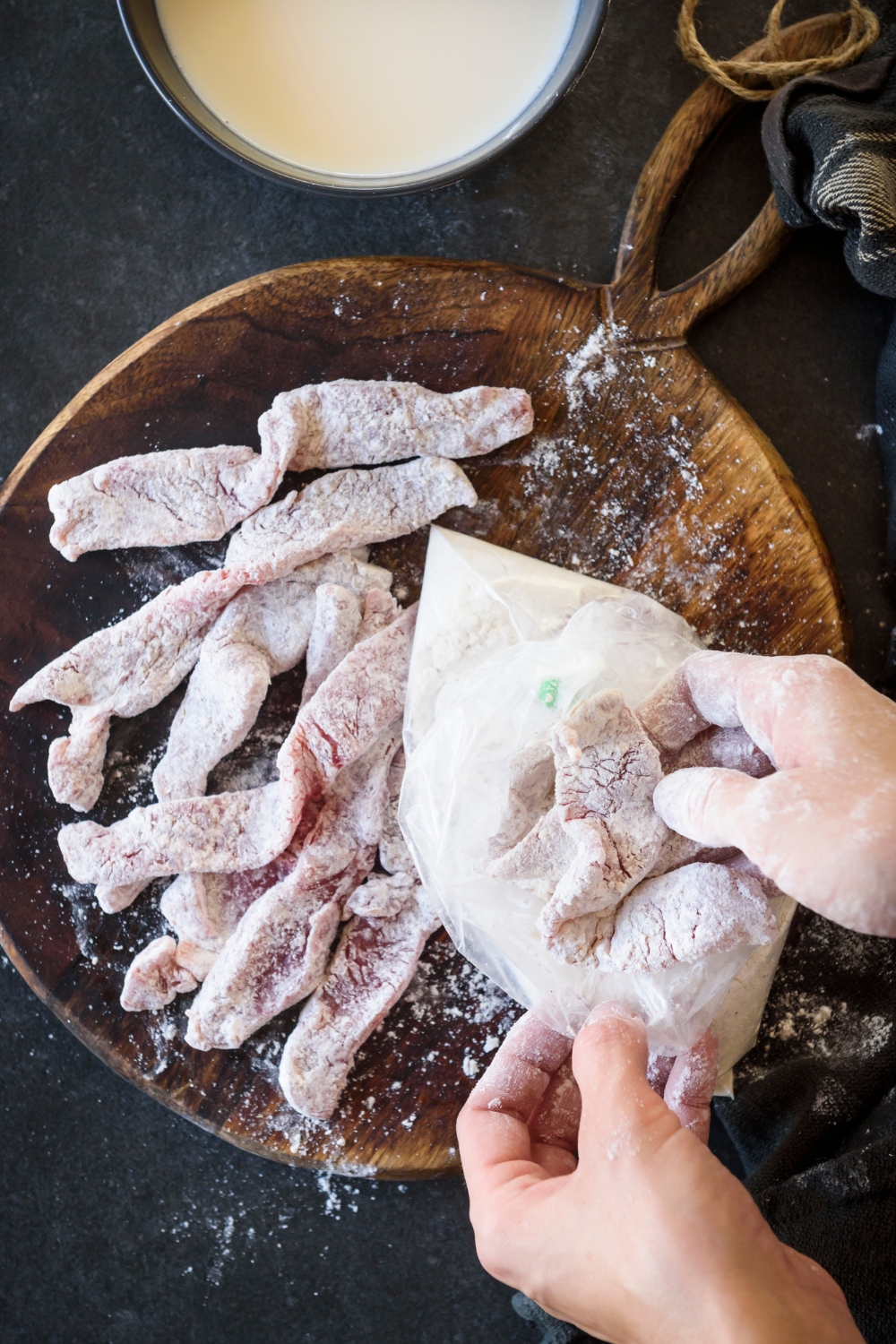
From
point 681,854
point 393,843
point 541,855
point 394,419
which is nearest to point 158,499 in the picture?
point 394,419

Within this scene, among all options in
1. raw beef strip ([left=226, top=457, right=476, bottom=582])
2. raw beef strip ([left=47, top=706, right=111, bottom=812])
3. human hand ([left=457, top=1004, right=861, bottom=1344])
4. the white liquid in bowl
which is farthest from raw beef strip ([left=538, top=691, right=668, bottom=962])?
the white liquid in bowl

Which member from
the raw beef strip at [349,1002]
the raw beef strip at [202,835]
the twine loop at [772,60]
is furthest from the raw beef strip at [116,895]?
the twine loop at [772,60]

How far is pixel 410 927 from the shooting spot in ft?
4.00

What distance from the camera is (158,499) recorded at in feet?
3.97

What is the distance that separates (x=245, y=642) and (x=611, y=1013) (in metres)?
0.64

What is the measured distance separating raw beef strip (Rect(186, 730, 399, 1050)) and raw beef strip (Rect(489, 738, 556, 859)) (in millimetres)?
214

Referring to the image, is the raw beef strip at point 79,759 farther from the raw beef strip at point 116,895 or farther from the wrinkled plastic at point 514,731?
the wrinkled plastic at point 514,731

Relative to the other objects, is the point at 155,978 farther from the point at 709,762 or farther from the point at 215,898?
the point at 709,762

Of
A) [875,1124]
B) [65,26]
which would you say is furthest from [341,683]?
[65,26]

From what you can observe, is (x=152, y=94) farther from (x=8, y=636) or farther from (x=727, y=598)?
(x=727, y=598)

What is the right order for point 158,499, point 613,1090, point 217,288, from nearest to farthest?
point 613,1090
point 158,499
point 217,288

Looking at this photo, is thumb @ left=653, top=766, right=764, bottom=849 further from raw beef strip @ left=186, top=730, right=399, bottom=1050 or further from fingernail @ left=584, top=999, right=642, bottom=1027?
raw beef strip @ left=186, top=730, right=399, bottom=1050

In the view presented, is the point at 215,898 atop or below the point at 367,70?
below

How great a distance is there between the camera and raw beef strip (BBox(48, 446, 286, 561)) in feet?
3.95
